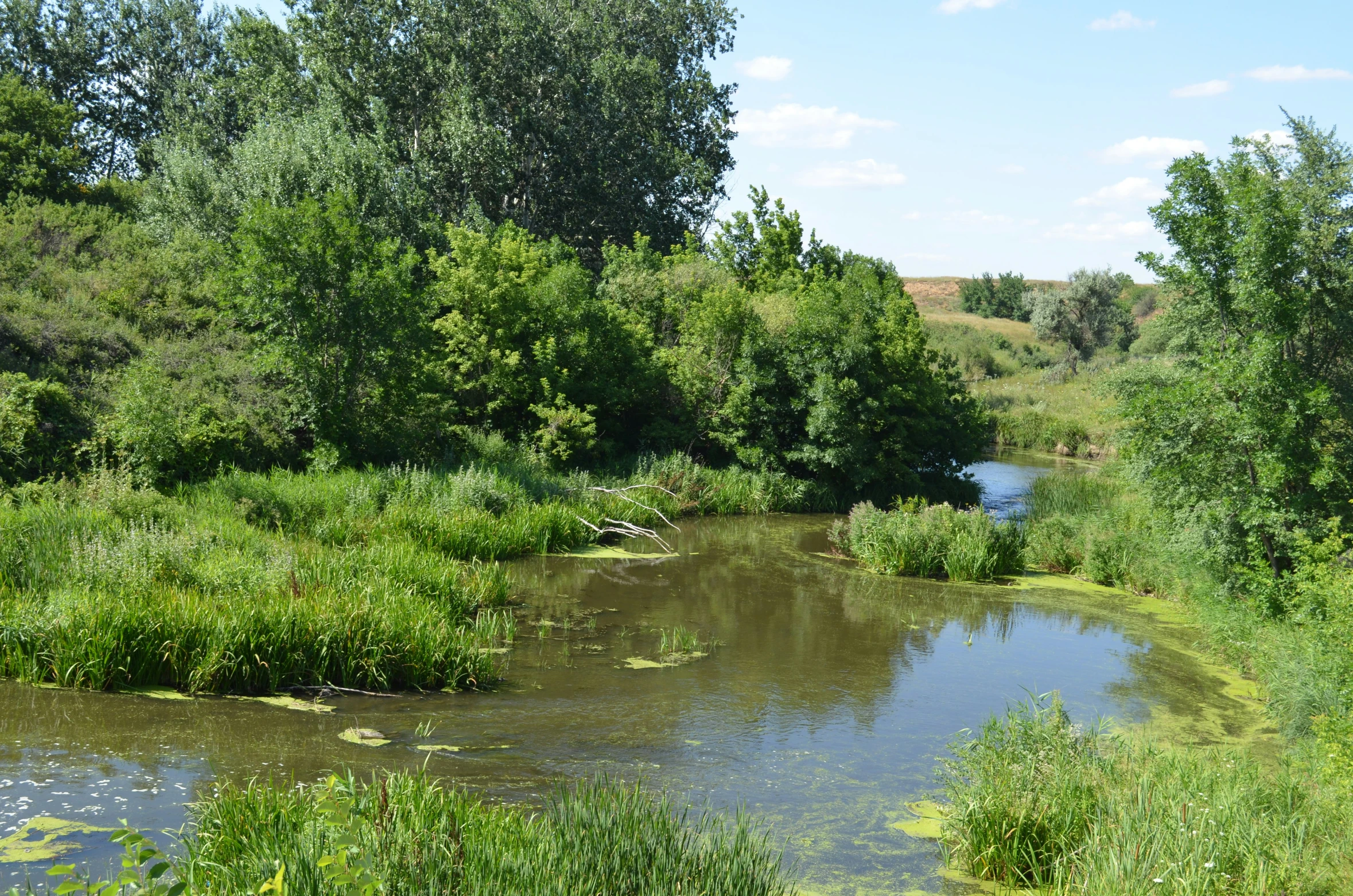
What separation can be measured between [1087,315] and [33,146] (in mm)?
52751

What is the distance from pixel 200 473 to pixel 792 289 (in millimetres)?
18428

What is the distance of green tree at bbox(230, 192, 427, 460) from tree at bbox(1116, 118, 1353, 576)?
45.9ft

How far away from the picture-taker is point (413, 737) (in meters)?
8.68

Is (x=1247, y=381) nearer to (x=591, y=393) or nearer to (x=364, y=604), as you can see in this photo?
(x=364, y=604)

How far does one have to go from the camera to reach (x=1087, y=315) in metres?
56.5

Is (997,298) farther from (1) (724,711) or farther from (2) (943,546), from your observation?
(1) (724,711)

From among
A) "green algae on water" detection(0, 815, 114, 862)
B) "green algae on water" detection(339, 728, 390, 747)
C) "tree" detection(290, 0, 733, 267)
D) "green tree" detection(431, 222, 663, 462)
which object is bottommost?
"green algae on water" detection(339, 728, 390, 747)

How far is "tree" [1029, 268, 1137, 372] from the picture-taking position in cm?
5597

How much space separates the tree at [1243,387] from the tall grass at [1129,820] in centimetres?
594

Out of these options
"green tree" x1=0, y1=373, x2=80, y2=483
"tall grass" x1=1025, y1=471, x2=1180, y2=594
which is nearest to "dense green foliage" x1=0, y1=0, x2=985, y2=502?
"green tree" x1=0, y1=373, x2=80, y2=483

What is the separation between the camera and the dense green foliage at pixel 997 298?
80.4 metres

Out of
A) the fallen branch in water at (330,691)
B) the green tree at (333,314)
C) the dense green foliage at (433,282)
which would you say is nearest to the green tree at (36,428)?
the dense green foliage at (433,282)

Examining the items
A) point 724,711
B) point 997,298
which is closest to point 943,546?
point 724,711

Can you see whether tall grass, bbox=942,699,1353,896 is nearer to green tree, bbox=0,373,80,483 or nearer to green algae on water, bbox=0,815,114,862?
green algae on water, bbox=0,815,114,862
